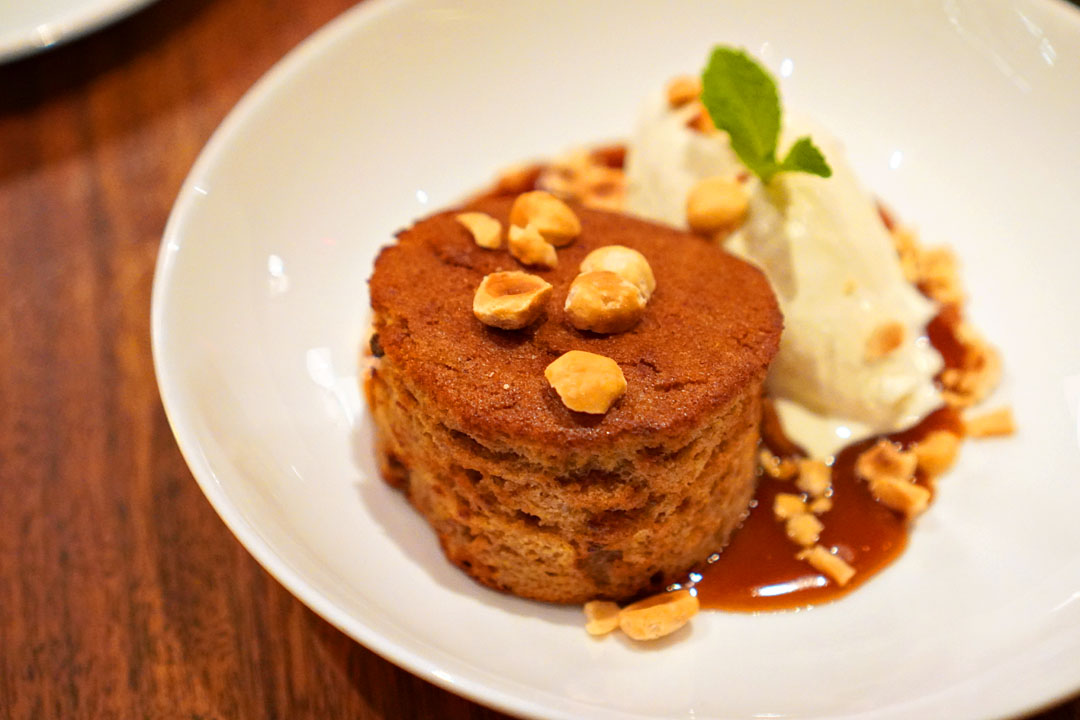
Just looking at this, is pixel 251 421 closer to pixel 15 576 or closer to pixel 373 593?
pixel 373 593

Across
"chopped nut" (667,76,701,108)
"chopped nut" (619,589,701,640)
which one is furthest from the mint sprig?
"chopped nut" (619,589,701,640)

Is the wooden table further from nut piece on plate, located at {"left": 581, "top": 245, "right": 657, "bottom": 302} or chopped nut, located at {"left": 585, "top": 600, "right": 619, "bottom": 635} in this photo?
nut piece on plate, located at {"left": 581, "top": 245, "right": 657, "bottom": 302}

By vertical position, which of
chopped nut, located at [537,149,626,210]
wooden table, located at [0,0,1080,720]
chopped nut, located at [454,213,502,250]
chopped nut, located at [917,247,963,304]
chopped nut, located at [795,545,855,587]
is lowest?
wooden table, located at [0,0,1080,720]

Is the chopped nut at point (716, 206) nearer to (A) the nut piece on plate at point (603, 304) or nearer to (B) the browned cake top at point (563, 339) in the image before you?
(B) the browned cake top at point (563, 339)

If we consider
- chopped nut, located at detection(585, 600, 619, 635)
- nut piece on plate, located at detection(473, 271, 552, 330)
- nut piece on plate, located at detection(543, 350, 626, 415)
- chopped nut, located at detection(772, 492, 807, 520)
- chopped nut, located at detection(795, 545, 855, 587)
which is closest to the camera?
nut piece on plate, located at detection(543, 350, 626, 415)

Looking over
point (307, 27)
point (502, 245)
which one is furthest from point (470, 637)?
point (307, 27)

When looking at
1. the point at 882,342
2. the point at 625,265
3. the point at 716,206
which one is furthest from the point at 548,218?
the point at 882,342
